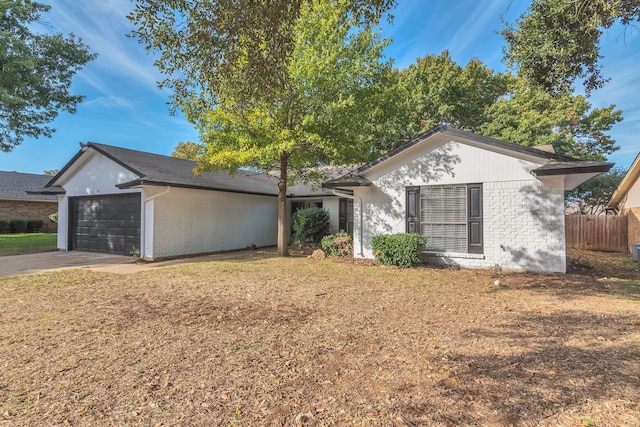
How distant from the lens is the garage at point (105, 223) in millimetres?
12234

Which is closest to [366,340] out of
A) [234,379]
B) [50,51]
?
[234,379]

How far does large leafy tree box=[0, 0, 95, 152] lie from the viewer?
13688 millimetres

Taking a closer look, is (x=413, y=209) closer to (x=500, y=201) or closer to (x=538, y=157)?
(x=500, y=201)

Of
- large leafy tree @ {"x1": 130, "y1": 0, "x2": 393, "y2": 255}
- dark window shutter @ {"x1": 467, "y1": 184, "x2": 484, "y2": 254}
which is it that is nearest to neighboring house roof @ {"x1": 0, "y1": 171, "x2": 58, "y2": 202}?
large leafy tree @ {"x1": 130, "y1": 0, "x2": 393, "y2": 255}

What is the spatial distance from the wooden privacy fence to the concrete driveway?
1661 centimetres

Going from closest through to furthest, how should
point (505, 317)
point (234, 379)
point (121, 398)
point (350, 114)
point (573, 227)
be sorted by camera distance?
point (121, 398), point (234, 379), point (505, 317), point (350, 114), point (573, 227)

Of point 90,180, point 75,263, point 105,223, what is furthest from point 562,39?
point 90,180

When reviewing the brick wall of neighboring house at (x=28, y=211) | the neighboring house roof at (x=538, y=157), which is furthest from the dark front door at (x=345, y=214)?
the brick wall of neighboring house at (x=28, y=211)

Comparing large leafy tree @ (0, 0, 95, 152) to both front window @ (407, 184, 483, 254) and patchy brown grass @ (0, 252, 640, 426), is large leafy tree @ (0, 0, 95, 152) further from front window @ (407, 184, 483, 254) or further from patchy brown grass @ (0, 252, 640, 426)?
front window @ (407, 184, 483, 254)

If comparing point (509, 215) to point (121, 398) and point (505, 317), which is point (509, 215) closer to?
point (505, 317)

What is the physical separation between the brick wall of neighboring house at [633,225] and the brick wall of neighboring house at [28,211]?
1423 inches

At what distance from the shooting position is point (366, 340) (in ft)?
13.3

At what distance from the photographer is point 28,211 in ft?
81.1

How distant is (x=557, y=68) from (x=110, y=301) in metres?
9.87
